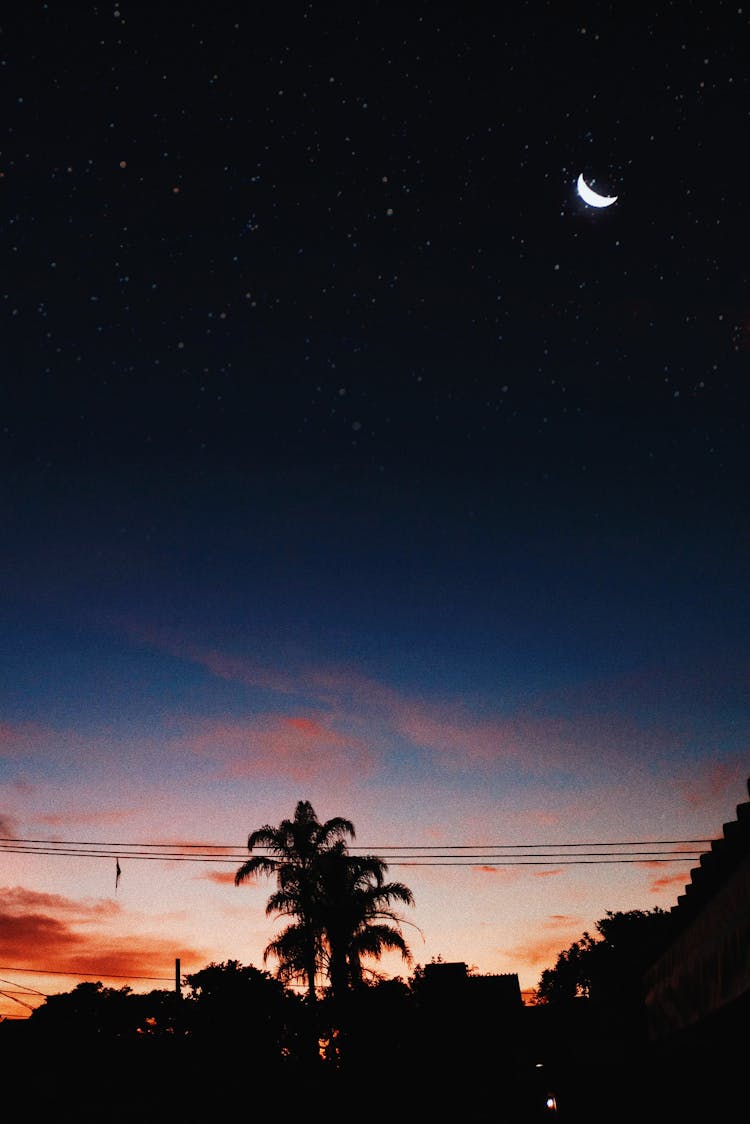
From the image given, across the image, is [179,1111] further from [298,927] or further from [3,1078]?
[298,927]

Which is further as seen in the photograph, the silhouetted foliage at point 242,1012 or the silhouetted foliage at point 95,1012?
the silhouetted foliage at point 95,1012

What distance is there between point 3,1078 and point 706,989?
66.8 ft

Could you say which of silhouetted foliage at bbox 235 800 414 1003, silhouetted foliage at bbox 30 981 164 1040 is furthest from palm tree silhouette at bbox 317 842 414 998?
silhouetted foliage at bbox 30 981 164 1040

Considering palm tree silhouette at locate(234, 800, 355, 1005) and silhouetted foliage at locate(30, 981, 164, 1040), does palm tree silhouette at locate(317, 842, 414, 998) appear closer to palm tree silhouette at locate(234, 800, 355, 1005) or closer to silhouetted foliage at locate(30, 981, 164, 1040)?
palm tree silhouette at locate(234, 800, 355, 1005)

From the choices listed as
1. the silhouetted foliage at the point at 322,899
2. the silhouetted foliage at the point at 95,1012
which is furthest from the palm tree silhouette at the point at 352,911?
the silhouetted foliage at the point at 95,1012

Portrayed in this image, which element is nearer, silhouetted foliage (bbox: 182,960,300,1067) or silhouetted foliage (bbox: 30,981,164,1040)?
silhouetted foliage (bbox: 182,960,300,1067)

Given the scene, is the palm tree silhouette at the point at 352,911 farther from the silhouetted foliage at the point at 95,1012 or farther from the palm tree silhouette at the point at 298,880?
the silhouetted foliage at the point at 95,1012

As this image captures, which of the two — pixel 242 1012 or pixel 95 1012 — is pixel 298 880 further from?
pixel 95 1012

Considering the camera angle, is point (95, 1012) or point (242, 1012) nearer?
point (242, 1012)

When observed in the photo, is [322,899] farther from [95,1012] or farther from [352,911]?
[95,1012]

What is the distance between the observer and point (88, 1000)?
3819 cm

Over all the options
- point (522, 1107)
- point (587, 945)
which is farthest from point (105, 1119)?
point (587, 945)

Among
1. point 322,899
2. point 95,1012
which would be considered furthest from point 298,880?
point 95,1012

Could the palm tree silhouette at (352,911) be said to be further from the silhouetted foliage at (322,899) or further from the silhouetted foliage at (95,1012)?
the silhouetted foliage at (95,1012)
